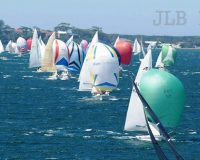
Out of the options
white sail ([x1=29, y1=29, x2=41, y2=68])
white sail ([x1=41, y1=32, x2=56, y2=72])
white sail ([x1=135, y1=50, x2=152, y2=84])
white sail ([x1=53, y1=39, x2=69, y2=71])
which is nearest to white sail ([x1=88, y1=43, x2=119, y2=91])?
white sail ([x1=135, y1=50, x2=152, y2=84])

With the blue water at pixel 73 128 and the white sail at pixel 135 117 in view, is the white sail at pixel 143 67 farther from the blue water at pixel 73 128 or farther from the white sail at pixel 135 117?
the white sail at pixel 135 117

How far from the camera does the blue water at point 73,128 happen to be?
57.6 m

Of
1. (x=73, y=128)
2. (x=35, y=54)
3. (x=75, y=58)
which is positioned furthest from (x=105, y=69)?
(x=35, y=54)

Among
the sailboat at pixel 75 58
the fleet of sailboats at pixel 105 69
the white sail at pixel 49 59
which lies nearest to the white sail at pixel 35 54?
the fleet of sailboats at pixel 105 69

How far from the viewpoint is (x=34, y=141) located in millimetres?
62219

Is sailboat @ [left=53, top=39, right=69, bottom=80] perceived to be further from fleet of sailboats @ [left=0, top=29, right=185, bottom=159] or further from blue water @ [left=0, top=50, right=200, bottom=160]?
blue water @ [left=0, top=50, right=200, bottom=160]

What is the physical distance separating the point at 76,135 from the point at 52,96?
37.3 m

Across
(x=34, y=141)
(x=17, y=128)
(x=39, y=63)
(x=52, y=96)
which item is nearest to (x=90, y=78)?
(x=52, y=96)

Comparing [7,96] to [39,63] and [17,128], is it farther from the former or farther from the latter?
[39,63]

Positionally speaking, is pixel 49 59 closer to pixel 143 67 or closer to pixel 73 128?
pixel 73 128

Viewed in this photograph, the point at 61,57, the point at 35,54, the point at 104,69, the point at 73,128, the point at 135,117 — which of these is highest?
the point at 135,117

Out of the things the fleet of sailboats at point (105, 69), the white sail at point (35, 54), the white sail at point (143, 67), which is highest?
the white sail at point (143, 67)

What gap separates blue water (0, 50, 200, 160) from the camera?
57562 millimetres

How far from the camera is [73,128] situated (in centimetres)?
7019
